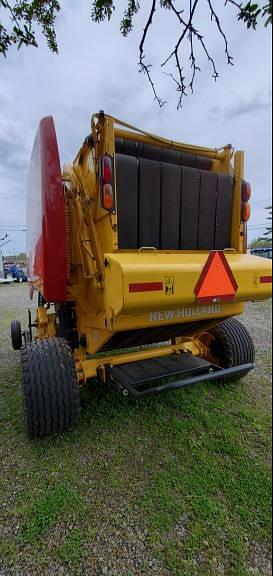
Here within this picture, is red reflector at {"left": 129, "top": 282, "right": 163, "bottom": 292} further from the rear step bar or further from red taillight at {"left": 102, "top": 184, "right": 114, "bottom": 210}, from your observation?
the rear step bar

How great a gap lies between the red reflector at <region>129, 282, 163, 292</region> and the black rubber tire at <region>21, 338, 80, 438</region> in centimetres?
110

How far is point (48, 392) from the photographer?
2.38 metres

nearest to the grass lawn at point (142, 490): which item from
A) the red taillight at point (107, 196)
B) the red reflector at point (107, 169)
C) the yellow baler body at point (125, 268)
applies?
the yellow baler body at point (125, 268)

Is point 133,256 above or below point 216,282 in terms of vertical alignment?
above

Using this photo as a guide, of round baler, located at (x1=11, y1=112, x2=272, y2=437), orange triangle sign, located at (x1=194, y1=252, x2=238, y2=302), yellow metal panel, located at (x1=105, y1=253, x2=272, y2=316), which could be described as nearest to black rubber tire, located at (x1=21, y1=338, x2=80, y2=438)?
round baler, located at (x1=11, y1=112, x2=272, y2=437)

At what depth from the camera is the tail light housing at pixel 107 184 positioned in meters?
2.19

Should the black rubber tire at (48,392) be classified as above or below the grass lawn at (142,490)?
above

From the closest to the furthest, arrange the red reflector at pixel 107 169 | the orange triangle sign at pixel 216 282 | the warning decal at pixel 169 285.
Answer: the warning decal at pixel 169 285 → the orange triangle sign at pixel 216 282 → the red reflector at pixel 107 169

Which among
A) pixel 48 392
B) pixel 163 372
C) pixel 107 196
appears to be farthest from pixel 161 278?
pixel 48 392

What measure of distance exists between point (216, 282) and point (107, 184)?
111 centimetres

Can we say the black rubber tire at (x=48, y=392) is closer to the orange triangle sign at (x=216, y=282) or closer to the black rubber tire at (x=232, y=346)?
the orange triangle sign at (x=216, y=282)

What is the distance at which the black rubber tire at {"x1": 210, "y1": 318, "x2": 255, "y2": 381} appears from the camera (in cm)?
335

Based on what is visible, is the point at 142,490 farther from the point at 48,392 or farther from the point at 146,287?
the point at 146,287

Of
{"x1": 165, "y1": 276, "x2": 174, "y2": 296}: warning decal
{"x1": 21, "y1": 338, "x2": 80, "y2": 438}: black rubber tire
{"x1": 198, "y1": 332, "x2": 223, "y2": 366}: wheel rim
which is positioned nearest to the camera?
{"x1": 165, "y1": 276, "x2": 174, "y2": 296}: warning decal
